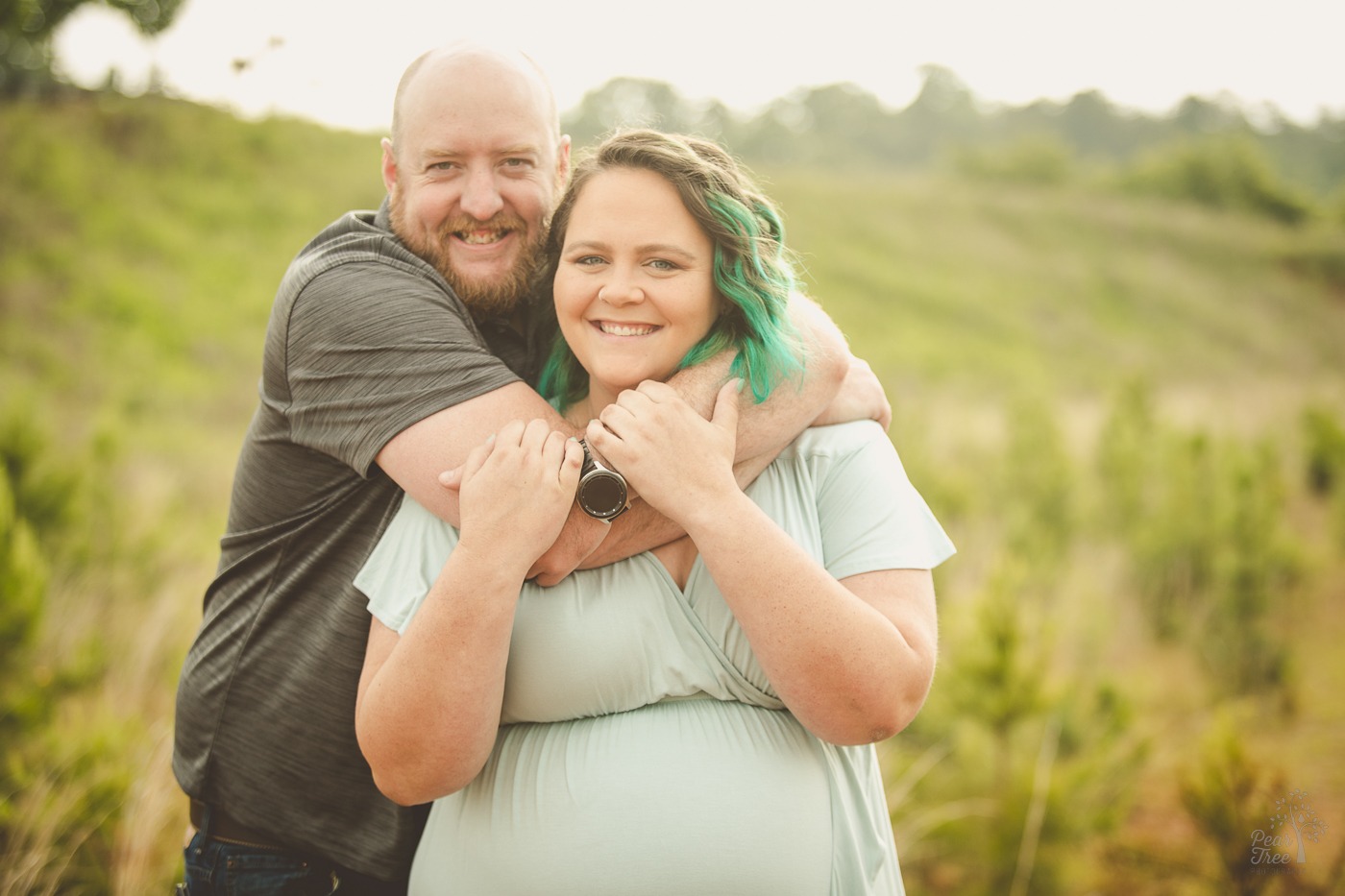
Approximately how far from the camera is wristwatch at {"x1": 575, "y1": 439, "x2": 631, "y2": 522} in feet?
5.32

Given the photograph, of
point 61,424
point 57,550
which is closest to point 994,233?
point 61,424

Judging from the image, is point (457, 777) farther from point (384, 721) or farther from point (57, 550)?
point (57, 550)

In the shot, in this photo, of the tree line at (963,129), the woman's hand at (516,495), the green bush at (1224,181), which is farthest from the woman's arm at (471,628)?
the green bush at (1224,181)

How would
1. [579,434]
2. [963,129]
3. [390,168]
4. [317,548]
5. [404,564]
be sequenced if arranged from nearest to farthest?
[404,564] < [579,434] < [317,548] < [390,168] < [963,129]

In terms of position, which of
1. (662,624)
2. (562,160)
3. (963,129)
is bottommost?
(662,624)

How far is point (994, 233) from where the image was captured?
107 ft

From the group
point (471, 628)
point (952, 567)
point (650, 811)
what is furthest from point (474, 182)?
point (952, 567)

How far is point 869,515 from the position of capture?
177 cm

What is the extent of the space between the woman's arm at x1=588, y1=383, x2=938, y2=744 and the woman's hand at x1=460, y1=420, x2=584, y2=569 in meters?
0.11

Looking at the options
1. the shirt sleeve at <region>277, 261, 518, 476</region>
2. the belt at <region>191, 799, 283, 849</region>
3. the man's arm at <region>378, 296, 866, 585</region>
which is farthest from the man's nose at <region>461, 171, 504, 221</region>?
the belt at <region>191, 799, 283, 849</region>

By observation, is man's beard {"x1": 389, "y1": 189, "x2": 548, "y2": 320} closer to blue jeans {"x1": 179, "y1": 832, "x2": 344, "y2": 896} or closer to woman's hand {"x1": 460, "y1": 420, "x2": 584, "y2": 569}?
woman's hand {"x1": 460, "y1": 420, "x2": 584, "y2": 569}

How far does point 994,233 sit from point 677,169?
34.1 meters

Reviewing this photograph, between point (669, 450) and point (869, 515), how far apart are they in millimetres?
463

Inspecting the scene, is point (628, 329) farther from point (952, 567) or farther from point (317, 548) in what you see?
point (952, 567)
